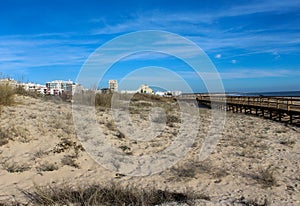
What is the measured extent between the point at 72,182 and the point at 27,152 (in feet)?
8.73

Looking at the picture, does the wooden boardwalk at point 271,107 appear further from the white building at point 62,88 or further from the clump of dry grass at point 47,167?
the white building at point 62,88

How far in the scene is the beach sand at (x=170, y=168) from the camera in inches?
218

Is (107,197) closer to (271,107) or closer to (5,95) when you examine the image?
(5,95)

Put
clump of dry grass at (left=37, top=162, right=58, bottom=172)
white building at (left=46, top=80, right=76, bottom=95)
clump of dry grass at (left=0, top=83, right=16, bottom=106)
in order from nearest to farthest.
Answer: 1. clump of dry grass at (left=37, top=162, right=58, bottom=172)
2. clump of dry grass at (left=0, top=83, right=16, bottom=106)
3. white building at (left=46, top=80, right=76, bottom=95)

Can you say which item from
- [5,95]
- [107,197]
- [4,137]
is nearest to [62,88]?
[5,95]

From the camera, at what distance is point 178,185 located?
5.86 metres

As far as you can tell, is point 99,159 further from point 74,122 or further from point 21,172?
point 74,122

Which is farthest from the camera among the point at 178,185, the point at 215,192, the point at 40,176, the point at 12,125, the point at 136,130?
the point at 136,130

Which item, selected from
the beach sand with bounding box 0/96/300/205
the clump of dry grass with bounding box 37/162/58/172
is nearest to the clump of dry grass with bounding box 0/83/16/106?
the beach sand with bounding box 0/96/300/205

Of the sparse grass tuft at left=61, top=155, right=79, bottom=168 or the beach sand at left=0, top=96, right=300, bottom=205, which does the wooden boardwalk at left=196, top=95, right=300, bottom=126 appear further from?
the sparse grass tuft at left=61, top=155, right=79, bottom=168

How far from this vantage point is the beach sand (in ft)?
18.2

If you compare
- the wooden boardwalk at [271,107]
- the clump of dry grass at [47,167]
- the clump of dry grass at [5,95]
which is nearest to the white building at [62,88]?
the clump of dry grass at [5,95]

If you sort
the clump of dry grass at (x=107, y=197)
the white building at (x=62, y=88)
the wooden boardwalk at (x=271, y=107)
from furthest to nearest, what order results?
the white building at (x=62, y=88), the wooden boardwalk at (x=271, y=107), the clump of dry grass at (x=107, y=197)

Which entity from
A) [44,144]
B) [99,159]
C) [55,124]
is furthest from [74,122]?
[99,159]
